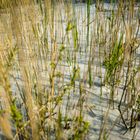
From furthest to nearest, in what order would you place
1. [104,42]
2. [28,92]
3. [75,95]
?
[104,42]
[75,95]
[28,92]

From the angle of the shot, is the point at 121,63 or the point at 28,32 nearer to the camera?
the point at 28,32

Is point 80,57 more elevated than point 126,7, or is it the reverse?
point 126,7

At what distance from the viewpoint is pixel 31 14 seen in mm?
1159

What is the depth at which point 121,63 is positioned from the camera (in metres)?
1.27

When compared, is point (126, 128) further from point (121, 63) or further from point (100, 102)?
point (121, 63)

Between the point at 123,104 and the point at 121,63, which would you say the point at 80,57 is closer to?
the point at 121,63

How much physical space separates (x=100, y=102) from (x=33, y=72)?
0.36m

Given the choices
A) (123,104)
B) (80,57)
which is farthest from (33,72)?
(80,57)

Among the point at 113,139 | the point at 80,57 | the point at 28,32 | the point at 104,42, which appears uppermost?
the point at 28,32

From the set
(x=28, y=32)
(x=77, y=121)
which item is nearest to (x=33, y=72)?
(x=28, y=32)

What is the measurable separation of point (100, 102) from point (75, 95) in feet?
0.45

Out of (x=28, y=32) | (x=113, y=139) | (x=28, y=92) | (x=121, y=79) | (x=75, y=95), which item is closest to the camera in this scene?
(x=28, y=92)

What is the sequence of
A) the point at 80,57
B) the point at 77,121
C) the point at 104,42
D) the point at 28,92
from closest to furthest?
the point at 28,92, the point at 77,121, the point at 104,42, the point at 80,57

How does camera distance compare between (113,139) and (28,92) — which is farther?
(113,139)
